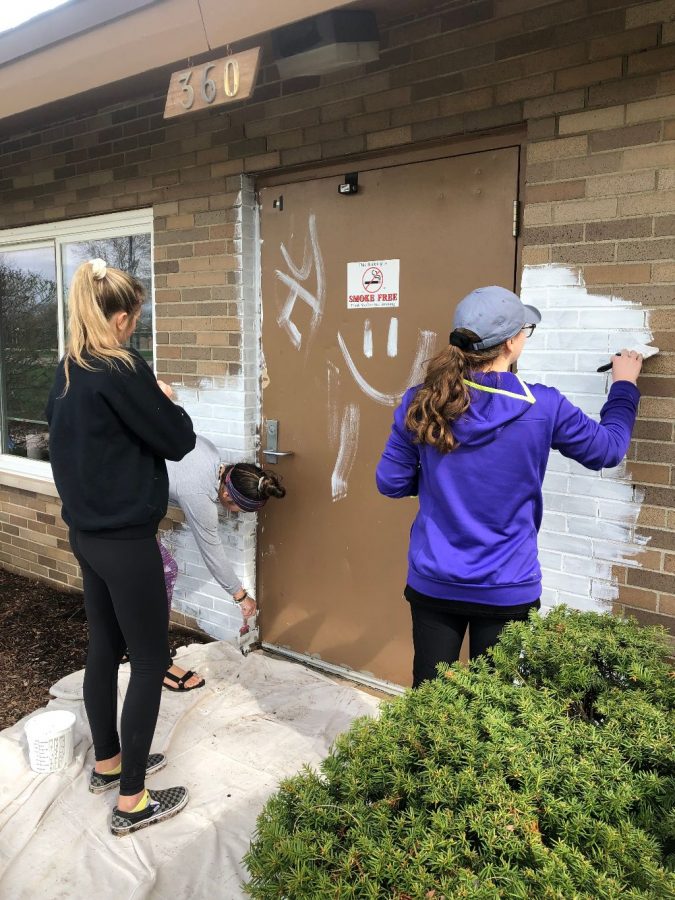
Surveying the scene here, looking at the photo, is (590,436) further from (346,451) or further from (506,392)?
(346,451)

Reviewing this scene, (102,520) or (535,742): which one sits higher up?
→ (102,520)

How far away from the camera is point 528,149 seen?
2.82 meters

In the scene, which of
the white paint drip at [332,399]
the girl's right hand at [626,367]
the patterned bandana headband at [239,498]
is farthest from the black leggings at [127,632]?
the girl's right hand at [626,367]

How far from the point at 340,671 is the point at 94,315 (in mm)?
2376

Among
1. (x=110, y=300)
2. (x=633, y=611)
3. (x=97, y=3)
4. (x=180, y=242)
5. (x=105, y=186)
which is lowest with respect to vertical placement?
(x=633, y=611)

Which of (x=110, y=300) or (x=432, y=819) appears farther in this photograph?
(x=110, y=300)

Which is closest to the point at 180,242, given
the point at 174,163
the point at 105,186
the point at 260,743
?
the point at 174,163

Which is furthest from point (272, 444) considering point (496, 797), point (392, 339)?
point (496, 797)

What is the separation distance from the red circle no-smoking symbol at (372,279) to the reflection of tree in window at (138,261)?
168 cm

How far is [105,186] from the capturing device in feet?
14.9

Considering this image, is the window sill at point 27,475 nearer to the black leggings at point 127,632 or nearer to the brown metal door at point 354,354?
the brown metal door at point 354,354

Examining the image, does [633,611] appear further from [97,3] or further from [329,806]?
[97,3]

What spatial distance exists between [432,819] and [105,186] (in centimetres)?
432

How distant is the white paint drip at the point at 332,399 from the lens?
3.67 meters
